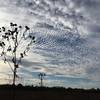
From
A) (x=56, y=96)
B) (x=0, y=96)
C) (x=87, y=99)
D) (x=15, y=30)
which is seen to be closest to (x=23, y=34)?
(x=15, y=30)

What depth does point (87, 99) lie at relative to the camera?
168 feet

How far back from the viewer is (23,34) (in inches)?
1443

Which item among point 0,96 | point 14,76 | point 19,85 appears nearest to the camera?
point 14,76

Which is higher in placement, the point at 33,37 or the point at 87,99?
the point at 33,37

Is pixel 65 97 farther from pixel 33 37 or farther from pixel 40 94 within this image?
pixel 33 37

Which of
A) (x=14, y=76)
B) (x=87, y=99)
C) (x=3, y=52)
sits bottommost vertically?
(x=87, y=99)

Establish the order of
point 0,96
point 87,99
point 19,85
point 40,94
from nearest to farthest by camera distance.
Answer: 1. point 0,96
2. point 40,94
3. point 87,99
4. point 19,85

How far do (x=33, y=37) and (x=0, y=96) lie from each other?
33.9ft

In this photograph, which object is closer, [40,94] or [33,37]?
[33,37]

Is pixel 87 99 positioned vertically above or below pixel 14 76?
below

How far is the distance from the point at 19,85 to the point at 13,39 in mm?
22109

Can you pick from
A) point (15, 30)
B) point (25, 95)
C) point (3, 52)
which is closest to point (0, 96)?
point (25, 95)

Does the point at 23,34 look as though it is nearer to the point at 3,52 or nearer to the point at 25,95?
the point at 3,52

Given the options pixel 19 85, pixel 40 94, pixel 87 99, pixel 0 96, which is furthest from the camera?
pixel 19 85
